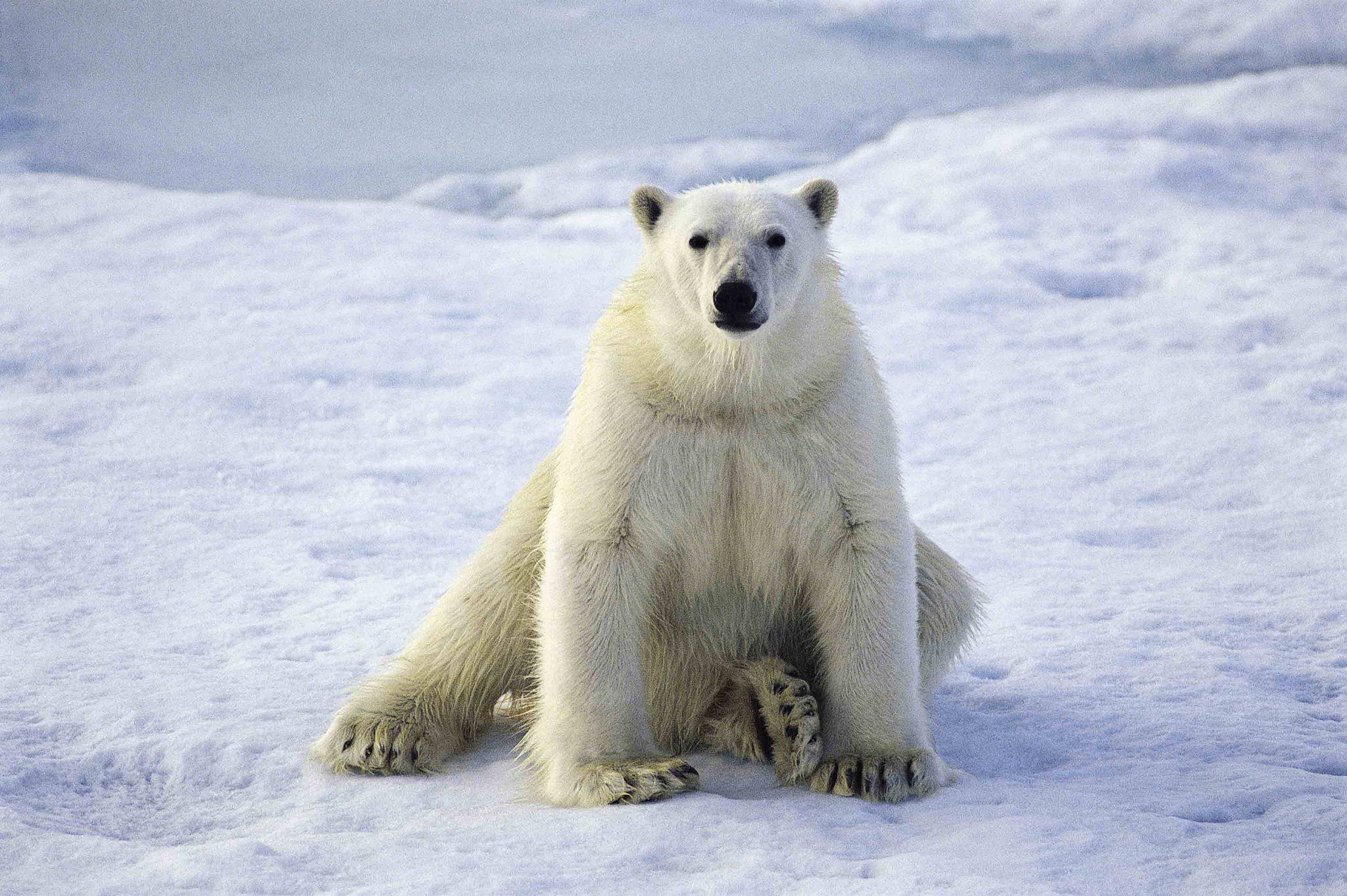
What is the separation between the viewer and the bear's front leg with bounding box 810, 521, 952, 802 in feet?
11.0

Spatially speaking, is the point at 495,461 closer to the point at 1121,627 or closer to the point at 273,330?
the point at 273,330

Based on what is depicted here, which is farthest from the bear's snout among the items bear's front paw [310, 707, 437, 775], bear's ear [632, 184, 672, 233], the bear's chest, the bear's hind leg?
bear's front paw [310, 707, 437, 775]

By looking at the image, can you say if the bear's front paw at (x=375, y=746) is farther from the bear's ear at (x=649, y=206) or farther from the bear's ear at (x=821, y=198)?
the bear's ear at (x=821, y=198)

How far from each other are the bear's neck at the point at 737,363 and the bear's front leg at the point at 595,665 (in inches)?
16.1

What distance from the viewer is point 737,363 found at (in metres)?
3.31

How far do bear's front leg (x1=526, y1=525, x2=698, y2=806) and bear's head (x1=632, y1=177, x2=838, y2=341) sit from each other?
0.66 m

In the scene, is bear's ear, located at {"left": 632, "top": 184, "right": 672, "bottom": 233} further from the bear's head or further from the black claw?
the black claw

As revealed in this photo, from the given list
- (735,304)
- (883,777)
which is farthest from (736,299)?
(883,777)

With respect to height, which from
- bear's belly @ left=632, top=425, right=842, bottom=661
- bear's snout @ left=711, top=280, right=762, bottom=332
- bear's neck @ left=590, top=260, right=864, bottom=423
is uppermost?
bear's snout @ left=711, top=280, right=762, bottom=332

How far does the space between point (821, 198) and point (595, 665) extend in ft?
4.79

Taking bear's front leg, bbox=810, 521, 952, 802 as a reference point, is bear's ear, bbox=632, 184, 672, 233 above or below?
above

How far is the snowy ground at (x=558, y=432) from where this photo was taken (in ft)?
9.94

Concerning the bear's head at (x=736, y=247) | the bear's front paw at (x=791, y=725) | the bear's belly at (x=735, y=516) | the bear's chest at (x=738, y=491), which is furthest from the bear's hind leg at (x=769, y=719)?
the bear's head at (x=736, y=247)

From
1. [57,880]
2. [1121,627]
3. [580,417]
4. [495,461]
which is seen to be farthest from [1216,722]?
[495,461]
